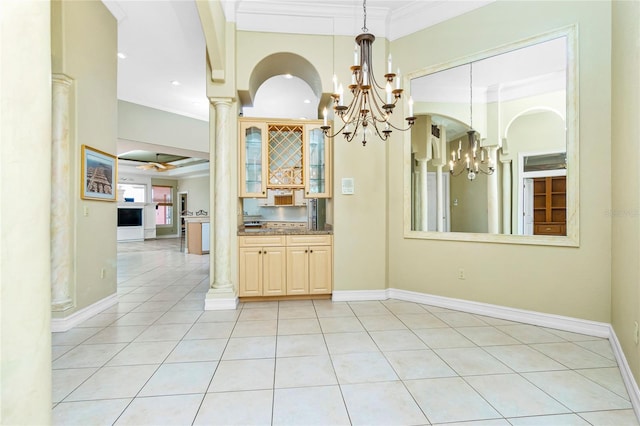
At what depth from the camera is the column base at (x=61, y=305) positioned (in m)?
2.88

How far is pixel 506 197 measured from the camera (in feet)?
10.5

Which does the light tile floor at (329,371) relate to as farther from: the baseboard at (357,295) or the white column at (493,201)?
the white column at (493,201)

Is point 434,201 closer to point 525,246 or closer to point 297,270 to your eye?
point 525,246

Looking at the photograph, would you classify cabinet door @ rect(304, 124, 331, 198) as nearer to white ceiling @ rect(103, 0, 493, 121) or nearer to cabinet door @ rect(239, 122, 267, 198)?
cabinet door @ rect(239, 122, 267, 198)

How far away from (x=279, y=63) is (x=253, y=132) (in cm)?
101

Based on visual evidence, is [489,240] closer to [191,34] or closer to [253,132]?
[253,132]

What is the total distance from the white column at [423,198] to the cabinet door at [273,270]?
5.93ft

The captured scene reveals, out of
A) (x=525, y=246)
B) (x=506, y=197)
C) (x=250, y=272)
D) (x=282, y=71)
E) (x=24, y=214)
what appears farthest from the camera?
(x=282, y=71)

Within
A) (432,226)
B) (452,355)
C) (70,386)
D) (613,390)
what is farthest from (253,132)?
(613,390)

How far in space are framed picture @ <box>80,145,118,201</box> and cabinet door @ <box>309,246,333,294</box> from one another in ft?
8.47

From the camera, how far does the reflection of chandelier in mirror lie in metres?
3.35

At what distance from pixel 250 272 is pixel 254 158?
1492 mm

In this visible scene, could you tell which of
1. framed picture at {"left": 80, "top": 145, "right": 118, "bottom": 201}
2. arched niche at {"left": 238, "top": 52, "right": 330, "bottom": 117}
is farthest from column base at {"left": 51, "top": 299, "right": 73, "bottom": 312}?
arched niche at {"left": 238, "top": 52, "right": 330, "bottom": 117}

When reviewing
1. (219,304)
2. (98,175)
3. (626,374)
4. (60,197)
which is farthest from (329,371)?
(98,175)
